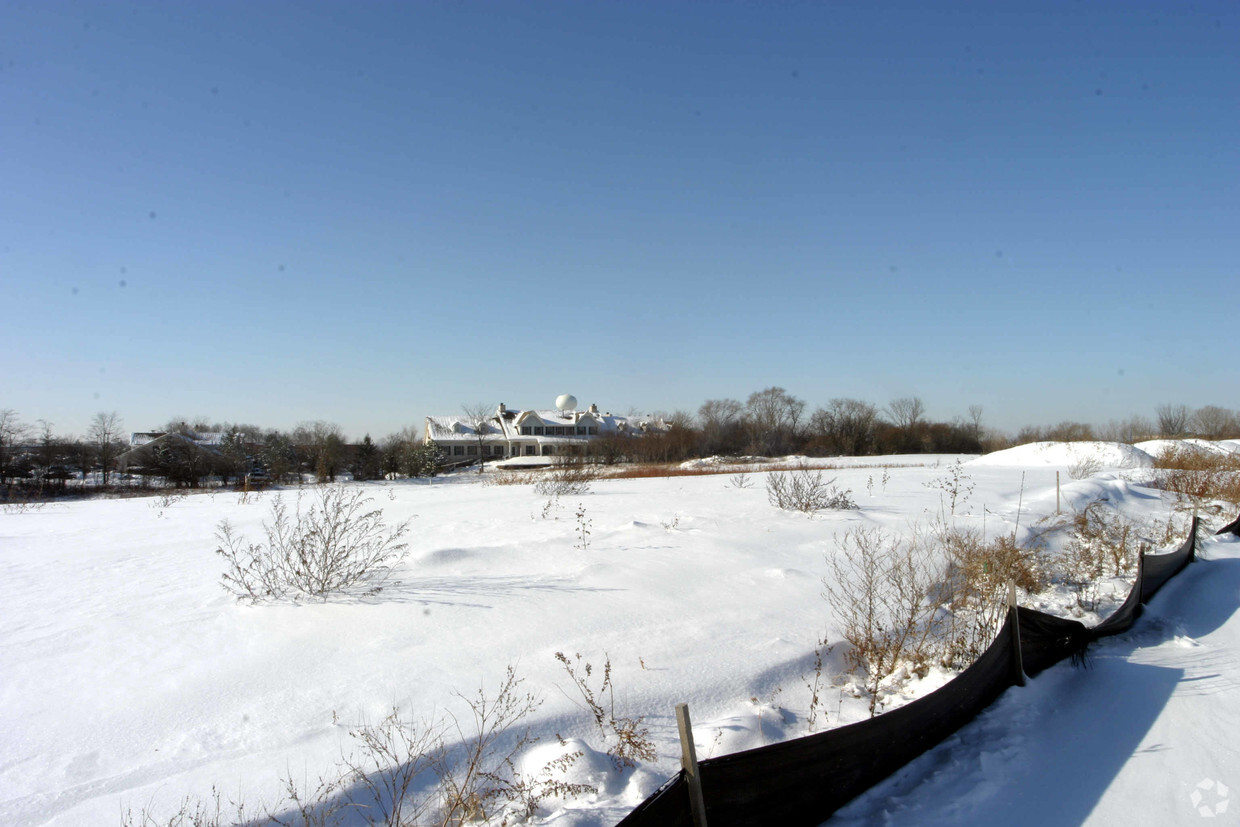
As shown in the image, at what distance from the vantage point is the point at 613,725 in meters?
4.23

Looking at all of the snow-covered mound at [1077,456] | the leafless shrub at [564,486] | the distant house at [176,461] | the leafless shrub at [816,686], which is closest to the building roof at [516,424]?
the distant house at [176,461]

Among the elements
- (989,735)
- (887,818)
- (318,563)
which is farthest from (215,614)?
(989,735)

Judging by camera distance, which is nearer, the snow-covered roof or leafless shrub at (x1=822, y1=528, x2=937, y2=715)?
leafless shrub at (x1=822, y1=528, x2=937, y2=715)

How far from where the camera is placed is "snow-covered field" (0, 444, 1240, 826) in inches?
146

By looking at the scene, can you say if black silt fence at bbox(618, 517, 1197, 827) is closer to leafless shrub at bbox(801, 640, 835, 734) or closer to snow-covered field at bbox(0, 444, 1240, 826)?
snow-covered field at bbox(0, 444, 1240, 826)

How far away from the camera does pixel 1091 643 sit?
662cm

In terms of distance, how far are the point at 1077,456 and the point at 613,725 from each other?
30.9 metres

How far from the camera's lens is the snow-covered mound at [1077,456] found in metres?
25.6

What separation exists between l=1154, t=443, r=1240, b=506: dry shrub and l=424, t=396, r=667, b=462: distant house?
40.8 metres

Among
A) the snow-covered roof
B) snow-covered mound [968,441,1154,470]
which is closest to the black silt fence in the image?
snow-covered mound [968,441,1154,470]

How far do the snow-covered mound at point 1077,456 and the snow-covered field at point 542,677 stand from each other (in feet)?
65.1

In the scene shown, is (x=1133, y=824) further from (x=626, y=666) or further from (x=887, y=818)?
(x=626, y=666)

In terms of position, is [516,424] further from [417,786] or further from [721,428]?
[417,786]

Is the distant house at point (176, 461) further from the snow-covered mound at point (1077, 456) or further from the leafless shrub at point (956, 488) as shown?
the snow-covered mound at point (1077, 456)
